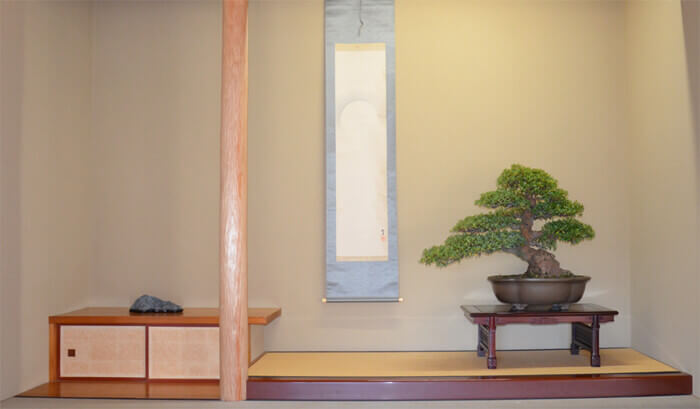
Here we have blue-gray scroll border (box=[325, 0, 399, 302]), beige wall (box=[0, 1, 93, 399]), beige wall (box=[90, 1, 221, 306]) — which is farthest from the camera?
beige wall (box=[90, 1, 221, 306])

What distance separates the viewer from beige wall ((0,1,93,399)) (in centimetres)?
372

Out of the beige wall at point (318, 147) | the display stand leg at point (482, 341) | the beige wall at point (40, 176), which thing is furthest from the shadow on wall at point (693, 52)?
the beige wall at point (40, 176)

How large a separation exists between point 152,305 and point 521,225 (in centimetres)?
255

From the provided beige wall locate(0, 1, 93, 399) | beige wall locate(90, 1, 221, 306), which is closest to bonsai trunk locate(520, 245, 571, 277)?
beige wall locate(90, 1, 221, 306)

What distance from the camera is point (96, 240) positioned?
465 cm

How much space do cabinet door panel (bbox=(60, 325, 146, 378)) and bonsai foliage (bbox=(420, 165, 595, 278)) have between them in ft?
6.45

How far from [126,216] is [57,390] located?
134 cm

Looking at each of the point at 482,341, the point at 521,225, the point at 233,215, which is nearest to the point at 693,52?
the point at 521,225

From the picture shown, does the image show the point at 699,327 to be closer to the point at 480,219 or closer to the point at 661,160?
the point at 661,160

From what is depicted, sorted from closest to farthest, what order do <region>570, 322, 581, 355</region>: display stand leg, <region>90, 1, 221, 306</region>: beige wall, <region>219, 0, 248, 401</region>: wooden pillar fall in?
<region>219, 0, 248, 401</region>: wooden pillar → <region>570, 322, 581, 355</region>: display stand leg → <region>90, 1, 221, 306</region>: beige wall

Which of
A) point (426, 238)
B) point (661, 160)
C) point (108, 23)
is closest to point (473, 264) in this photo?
point (426, 238)

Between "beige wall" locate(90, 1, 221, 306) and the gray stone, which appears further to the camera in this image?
"beige wall" locate(90, 1, 221, 306)

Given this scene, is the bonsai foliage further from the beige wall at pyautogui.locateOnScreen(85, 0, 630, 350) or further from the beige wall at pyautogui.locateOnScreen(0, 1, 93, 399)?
the beige wall at pyautogui.locateOnScreen(0, 1, 93, 399)

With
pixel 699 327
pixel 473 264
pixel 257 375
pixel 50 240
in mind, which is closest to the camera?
pixel 699 327
